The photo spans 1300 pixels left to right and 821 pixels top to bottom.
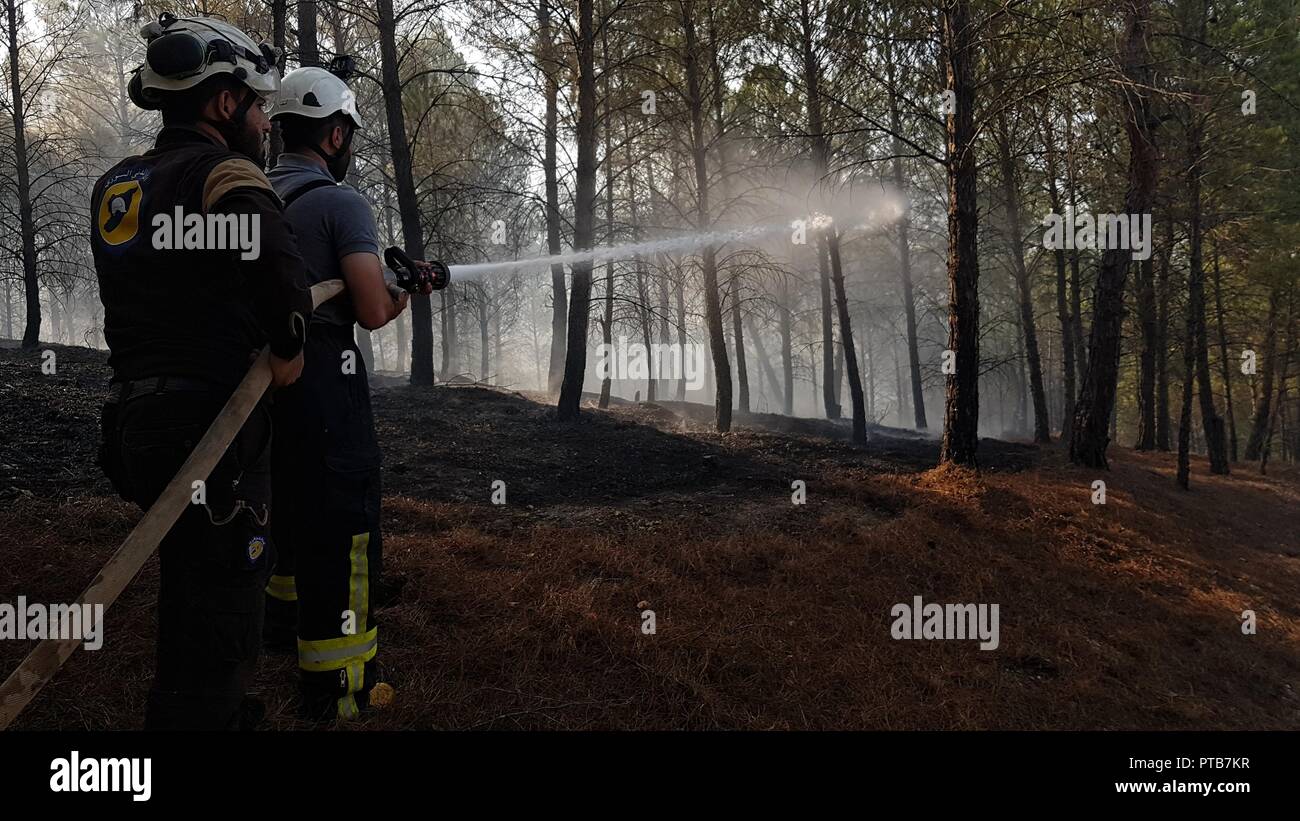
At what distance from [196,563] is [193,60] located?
1.79 meters

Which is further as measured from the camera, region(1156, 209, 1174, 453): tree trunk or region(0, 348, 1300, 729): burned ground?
region(1156, 209, 1174, 453): tree trunk

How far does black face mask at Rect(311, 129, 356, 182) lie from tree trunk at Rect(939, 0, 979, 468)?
759 cm

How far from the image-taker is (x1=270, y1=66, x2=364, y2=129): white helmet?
9.68 ft

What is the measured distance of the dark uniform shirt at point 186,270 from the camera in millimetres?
2160

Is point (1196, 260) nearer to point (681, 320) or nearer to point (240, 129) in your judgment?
point (681, 320)

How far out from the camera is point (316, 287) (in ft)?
8.55

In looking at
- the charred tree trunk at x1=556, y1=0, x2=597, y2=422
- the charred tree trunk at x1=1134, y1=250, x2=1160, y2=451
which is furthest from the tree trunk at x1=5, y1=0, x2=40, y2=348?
the charred tree trunk at x1=1134, y1=250, x2=1160, y2=451

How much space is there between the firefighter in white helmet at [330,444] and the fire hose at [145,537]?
466 millimetres

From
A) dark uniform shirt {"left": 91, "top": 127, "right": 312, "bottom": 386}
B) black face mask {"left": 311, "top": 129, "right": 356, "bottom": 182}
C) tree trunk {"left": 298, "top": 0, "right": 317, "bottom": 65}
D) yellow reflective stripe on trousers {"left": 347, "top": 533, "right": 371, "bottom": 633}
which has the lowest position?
yellow reflective stripe on trousers {"left": 347, "top": 533, "right": 371, "bottom": 633}

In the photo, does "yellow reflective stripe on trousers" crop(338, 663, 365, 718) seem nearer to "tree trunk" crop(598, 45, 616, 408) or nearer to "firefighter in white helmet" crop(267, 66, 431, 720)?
"firefighter in white helmet" crop(267, 66, 431, 720)

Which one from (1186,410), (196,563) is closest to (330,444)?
(196,563)

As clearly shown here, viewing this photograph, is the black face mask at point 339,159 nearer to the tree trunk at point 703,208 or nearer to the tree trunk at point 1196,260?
the tree trunk at point 703,208
